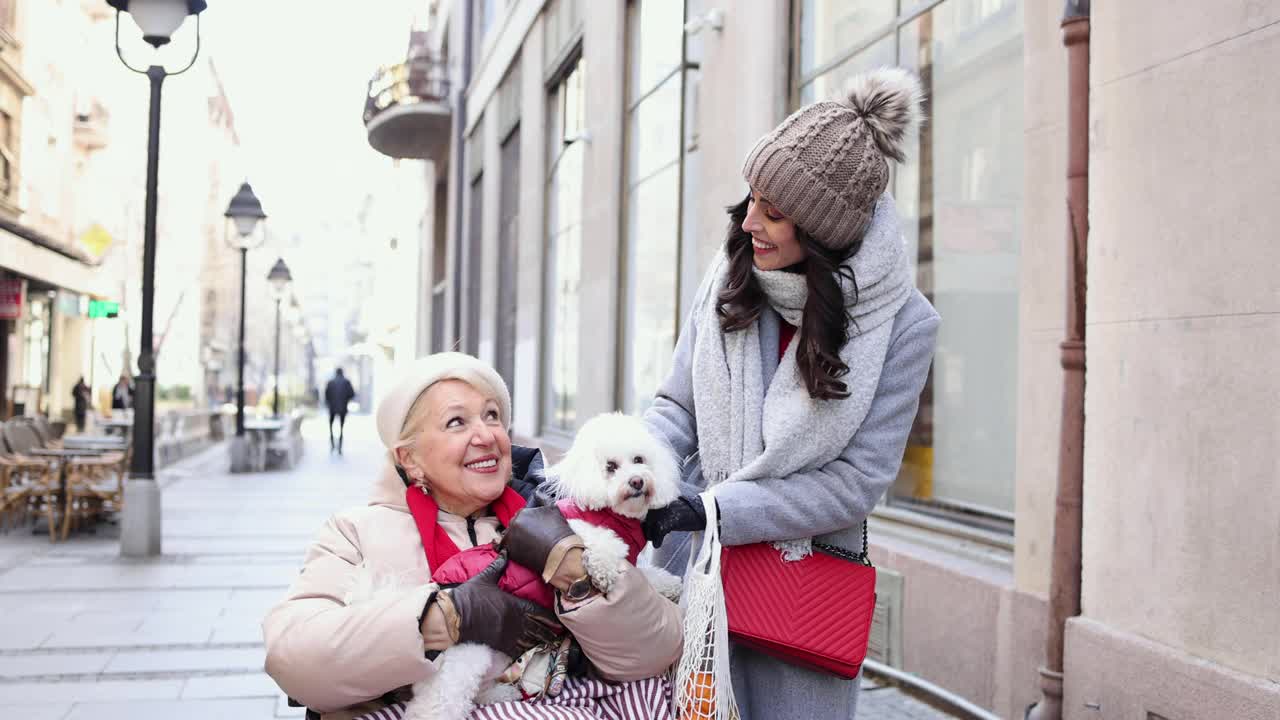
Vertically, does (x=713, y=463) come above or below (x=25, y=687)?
above

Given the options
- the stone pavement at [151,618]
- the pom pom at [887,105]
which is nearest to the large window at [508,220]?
the stone pavement at [151,618]

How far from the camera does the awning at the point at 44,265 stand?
21.2 metres

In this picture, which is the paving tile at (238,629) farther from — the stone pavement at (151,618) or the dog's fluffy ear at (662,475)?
the dog's fluffy ear at (662,475)

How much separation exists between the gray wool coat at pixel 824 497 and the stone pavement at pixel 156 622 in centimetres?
130

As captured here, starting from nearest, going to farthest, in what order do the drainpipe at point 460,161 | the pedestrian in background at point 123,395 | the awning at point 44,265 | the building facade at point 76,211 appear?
the awning at point 44,265 → the drainpipe at point 460,161 → the building facade at point 76,211 → the pedestrian in background at point 123,395

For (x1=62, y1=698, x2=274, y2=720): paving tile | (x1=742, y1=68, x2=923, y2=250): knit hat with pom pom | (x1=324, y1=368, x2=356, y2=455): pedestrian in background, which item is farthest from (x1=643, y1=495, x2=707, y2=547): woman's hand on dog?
(x1=324, y1=368, x2=356, y2=455): pedestrian in background

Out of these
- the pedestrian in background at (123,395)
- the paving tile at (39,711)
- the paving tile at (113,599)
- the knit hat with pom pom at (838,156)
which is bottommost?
the paving tile at (113,599)

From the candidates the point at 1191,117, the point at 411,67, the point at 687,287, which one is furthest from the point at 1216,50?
the point at 411,67

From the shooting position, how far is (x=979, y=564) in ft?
17.3

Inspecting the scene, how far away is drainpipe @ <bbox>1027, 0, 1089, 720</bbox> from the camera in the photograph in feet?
14.0

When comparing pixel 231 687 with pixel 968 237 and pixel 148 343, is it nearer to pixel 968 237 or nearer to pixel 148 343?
pixel 968 237

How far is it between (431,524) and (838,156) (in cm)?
114

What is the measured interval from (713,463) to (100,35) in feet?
123

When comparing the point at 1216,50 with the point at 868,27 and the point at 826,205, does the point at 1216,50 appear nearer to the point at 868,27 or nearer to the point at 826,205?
the point at 826,205
